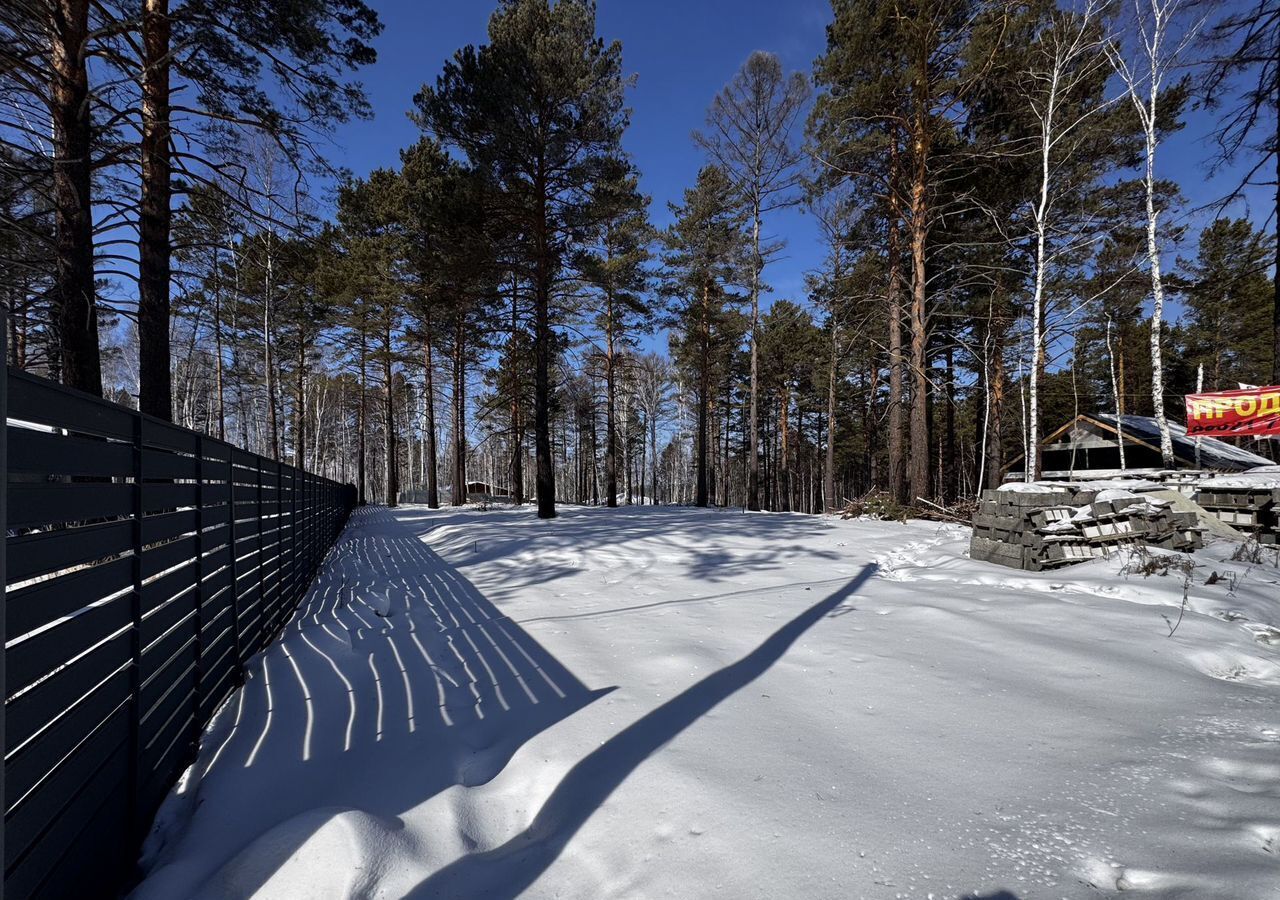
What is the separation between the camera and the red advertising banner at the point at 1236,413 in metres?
7.70

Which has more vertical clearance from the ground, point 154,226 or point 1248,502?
point 154,226

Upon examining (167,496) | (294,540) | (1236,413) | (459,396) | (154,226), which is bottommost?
(294,540)

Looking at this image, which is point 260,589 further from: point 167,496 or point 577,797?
point 577,797

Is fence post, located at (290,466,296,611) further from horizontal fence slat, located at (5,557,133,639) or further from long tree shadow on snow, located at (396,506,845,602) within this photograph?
horizontal fence slat, located at (5,557,133,639)

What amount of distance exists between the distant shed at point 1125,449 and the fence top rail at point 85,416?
17.0 m

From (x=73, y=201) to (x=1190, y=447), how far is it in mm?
24141

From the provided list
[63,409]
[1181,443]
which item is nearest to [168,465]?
[63,409]

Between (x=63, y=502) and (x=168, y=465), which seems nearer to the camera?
(x=63, y=502)

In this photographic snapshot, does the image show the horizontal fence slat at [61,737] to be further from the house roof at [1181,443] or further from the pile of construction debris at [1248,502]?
the house roof at [1181,443]

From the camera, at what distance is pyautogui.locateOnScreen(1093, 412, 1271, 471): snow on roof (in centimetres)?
1341

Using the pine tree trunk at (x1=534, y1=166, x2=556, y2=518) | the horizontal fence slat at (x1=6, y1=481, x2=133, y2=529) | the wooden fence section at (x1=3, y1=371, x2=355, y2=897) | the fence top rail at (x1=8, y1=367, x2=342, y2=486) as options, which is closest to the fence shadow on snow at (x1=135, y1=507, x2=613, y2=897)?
the wooden fence section at (x1=3, y1=371, x2=355, y2=897)

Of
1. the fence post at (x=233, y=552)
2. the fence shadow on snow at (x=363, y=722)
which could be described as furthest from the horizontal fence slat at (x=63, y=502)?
the fence post at (x=233, y=552)

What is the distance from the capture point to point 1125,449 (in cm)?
1653

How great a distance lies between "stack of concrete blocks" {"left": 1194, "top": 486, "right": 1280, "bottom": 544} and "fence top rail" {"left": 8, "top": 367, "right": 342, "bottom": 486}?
10163mm
